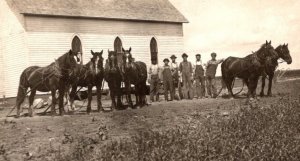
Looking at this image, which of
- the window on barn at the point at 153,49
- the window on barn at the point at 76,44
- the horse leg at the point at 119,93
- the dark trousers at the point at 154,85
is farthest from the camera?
the window on barn at the point at 153,49

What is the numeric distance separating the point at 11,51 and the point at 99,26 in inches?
236

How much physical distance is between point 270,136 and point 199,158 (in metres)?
1.75

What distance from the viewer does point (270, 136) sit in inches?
342

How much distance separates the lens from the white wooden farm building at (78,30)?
27.2 metres

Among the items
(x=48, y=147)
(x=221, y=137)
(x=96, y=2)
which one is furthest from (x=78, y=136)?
(x=96, y=2)

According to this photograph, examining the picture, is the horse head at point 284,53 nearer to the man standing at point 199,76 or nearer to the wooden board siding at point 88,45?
the man standing at point 199,76

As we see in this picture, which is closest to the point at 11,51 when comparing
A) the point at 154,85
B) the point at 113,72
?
the point at 154,85

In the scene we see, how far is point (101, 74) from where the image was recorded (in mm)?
16859

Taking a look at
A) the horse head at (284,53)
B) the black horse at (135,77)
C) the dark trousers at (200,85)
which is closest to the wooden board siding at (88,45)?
the dark trousers at (200,85)

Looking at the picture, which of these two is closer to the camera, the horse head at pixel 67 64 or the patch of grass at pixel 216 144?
the patch of grass at pixel 216 144

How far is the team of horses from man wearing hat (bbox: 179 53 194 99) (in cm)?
303

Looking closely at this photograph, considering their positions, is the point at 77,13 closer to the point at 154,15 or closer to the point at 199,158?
the point at 154,15

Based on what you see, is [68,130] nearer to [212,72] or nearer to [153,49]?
[212,72]

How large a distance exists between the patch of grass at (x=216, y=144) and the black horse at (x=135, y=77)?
7289 millimetres
